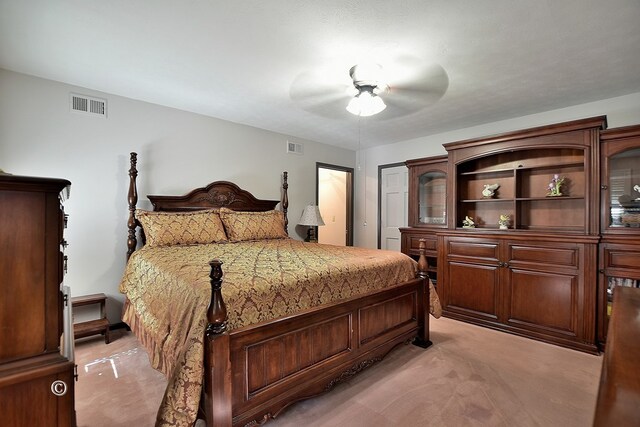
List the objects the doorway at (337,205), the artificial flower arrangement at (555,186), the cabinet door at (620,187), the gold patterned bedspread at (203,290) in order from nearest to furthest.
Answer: the gold patterned bedspread at (203,290) < the cabinet door at (620,187) < the artificial flower arrangement at (555,186) < the doorway at (337,205)

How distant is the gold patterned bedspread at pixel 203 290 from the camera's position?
1.40 meters

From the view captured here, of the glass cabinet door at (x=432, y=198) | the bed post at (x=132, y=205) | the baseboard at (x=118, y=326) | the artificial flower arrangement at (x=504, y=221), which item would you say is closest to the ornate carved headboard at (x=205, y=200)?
the bed post at (x=132, y=205)

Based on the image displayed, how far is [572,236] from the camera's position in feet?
9.16

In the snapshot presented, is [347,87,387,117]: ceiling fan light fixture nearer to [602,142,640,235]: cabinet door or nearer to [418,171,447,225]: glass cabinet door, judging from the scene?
[418,171,447,225]: glass cabinet door

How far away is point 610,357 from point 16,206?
1.73 m

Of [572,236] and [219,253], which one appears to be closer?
[219,253]

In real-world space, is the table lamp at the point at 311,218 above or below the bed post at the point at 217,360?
above

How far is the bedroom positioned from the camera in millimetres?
2053

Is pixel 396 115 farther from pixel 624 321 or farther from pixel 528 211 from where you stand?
pixel 624 321

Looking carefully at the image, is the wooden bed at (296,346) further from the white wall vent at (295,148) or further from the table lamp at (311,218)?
the white wall vent at (295,148)

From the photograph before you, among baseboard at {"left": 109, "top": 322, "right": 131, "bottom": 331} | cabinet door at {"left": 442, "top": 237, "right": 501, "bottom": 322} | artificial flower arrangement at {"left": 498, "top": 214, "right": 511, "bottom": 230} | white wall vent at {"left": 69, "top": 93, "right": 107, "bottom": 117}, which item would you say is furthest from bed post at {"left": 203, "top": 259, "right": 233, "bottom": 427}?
artificial flower arrangement at {"left": 498, "top": 214, "right": 511, "bottom": 230}

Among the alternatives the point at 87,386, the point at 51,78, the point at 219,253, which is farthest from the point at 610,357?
the point at 51,78

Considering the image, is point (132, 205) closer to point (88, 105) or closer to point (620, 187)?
point (88, 105)

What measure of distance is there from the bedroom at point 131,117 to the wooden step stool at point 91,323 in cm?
24
